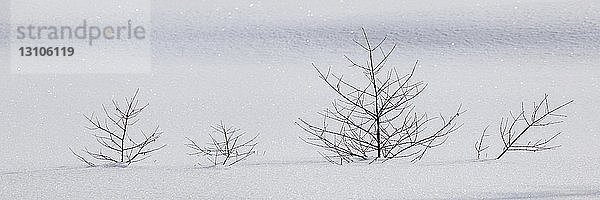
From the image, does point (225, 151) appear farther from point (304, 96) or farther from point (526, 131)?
point (304, 96)

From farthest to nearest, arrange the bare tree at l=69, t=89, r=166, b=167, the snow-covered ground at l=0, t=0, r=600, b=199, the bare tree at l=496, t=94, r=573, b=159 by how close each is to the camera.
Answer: the bare tree at l=496, t=94, r=573, b=159 → the bare tree at l=69, t=89, r=166, b=167 → the snow-covered ground at l=0, t=0, r=600, b=199

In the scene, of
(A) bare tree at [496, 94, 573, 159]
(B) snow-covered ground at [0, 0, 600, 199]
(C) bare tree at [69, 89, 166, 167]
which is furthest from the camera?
(A) bare tree at [496, 94, 573, 159]

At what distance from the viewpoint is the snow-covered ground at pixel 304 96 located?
169 inches

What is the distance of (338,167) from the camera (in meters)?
4.74

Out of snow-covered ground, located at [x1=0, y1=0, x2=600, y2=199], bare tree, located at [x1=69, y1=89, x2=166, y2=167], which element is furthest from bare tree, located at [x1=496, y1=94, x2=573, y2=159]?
bare tree, located at [x1=69, y1=89, x2=166, y2=167]


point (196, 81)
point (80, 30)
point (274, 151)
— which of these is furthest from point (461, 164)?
point (80, 30)

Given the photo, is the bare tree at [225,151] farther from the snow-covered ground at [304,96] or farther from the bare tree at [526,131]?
the bare tree at [526,131]

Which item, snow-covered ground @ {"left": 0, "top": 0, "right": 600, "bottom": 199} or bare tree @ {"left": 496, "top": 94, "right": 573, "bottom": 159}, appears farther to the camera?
bare tree @ {"left": 496, "top": 94, "right": 573, "bottom": 159}

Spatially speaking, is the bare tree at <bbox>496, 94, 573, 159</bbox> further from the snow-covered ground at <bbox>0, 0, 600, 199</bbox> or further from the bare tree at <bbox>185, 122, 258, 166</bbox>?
the bare tree at <bbox>185, 122, 258, 166</bbox>

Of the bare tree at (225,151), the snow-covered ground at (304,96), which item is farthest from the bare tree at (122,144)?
the bare tree at (225,151)

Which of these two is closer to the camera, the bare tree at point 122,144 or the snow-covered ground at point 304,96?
the snow-covered ground at point 304,96

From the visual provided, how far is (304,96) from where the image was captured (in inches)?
412

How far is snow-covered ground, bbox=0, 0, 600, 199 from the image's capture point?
4281 millimetres

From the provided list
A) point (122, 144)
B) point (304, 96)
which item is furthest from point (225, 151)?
point (304, 96)
